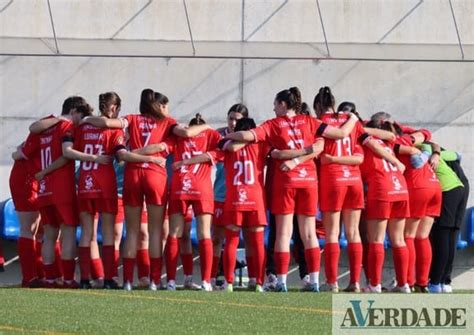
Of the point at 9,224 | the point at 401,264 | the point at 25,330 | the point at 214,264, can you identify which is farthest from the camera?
the point at 9,224

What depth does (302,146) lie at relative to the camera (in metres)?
11.4

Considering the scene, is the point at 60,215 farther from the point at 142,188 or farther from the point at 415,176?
the point at 415,176

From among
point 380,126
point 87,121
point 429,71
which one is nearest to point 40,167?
point 87,121

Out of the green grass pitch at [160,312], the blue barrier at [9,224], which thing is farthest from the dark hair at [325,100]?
the blue barrier at [9,224]

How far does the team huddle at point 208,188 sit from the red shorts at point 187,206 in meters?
0.01

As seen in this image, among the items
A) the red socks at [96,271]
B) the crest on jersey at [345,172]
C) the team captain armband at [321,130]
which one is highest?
the team captain armband at [321,130]

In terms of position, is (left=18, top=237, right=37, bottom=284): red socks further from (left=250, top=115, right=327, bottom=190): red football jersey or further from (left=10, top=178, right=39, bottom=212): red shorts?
(left=250, top=115, right=327, bottom=190): red football jersey

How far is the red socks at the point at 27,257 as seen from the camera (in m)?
12.1

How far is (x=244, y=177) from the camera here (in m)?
11.5

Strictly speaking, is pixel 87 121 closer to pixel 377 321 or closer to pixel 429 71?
pixel 377 321

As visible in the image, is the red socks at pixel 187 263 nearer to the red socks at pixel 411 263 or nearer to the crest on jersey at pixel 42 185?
the crest on jersey at pixel 42 185

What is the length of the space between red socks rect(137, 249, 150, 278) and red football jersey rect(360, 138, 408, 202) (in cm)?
206

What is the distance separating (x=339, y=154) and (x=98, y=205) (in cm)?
216

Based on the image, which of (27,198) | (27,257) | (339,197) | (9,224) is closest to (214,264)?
(339,197)
